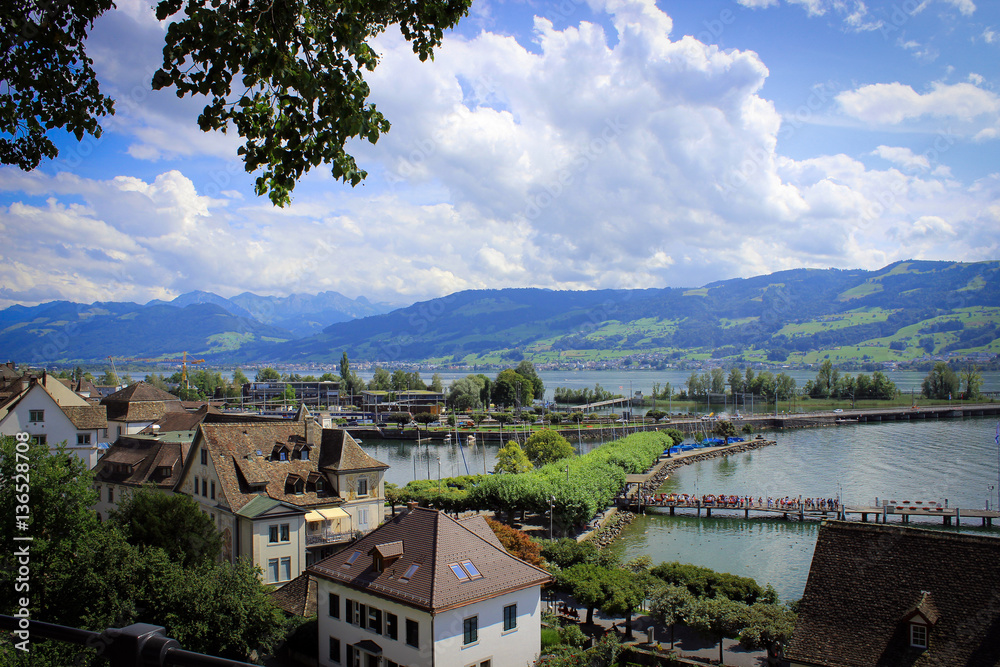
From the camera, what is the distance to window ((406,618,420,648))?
18547 millimetres

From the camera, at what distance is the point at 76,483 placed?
66.7 ft

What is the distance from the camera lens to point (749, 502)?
51906 millimetres

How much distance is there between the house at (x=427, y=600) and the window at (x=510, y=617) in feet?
0.10

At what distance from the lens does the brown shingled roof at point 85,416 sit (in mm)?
40688

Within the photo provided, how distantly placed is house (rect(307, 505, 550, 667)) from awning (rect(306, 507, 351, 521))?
7378mm

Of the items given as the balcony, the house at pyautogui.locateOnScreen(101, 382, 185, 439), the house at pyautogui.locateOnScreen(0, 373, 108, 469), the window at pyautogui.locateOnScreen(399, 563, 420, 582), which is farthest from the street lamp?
the house at pyautogui.locateOnScreen(101, 382, 185, 439)

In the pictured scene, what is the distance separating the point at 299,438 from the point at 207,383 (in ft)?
455

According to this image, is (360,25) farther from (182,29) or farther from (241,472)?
(241,472)

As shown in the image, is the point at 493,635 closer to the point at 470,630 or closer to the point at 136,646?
the point at 470,630

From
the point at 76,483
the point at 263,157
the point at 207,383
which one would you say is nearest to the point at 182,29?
the point at 263,157

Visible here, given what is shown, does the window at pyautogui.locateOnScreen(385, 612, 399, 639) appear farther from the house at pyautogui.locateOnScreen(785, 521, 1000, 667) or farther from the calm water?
the calm water

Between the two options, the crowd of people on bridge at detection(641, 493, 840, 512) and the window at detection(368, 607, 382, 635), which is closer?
the window at detection(368, 607, 382, 635)

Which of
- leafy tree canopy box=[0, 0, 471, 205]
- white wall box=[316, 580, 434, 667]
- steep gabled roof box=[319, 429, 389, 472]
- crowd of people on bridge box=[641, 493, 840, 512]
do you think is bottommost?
crowd of people on bridge box=[641, 493, 840, 512]

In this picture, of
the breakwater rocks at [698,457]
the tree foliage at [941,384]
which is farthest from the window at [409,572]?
the tree foliage at [941,384]
